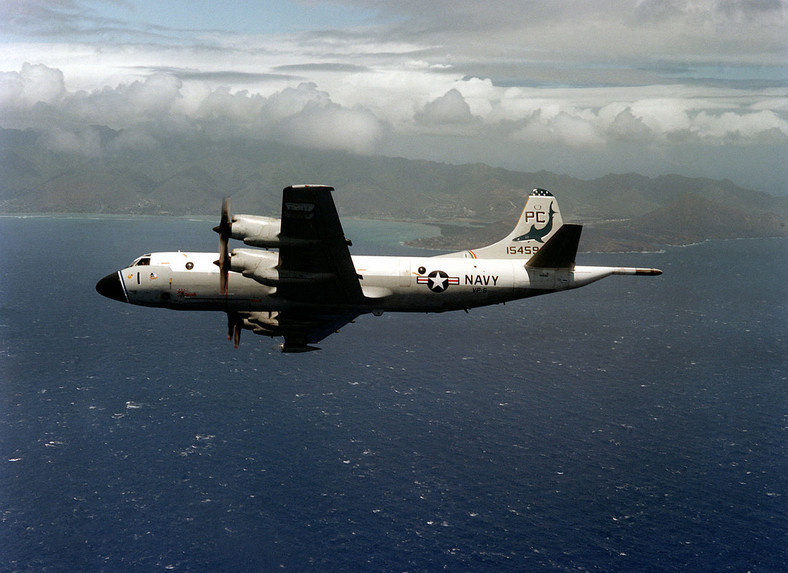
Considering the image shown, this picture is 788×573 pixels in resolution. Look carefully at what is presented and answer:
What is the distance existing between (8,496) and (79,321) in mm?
99927

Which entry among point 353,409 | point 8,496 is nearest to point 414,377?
point 353,409

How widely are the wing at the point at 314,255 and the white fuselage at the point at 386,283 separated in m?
1.84

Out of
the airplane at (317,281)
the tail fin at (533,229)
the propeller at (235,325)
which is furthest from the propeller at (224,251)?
the tail fin at (533,229)

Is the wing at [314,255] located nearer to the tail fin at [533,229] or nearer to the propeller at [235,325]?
the propeller at [235,325]

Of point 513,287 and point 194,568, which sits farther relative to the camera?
point 194,568

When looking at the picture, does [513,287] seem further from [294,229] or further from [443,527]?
[443,527]

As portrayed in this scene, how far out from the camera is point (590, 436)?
424ft

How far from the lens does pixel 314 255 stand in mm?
51781

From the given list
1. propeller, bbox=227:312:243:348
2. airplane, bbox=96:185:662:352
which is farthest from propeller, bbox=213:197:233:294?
propeller, bbox=227:312:243:348

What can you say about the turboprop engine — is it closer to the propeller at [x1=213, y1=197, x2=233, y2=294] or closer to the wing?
the propeller at [x1=213, y1=197, x2=233, y2=294]

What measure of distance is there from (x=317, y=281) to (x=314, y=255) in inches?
113

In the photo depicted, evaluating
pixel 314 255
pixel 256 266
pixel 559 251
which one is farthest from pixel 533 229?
pixel 256 266

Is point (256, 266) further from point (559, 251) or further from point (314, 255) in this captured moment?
point (559, 251)

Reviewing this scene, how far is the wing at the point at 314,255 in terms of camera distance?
47.5 m
